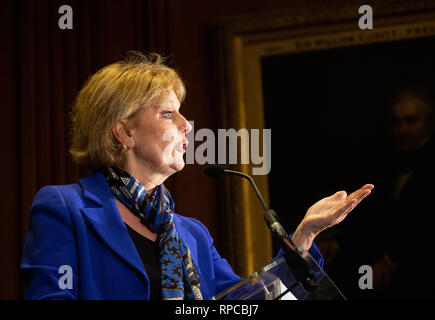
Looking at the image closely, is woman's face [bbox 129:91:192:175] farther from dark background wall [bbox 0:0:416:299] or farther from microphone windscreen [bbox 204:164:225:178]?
dark background wall [bbox 0:0:416:299]

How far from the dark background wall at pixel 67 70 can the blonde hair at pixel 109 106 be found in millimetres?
1361

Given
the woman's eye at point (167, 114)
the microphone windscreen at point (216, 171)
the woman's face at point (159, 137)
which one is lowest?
the microphone windscreen at point (216, 171)

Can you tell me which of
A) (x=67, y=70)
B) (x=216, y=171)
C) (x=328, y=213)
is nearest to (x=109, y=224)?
(x=216, y=171)

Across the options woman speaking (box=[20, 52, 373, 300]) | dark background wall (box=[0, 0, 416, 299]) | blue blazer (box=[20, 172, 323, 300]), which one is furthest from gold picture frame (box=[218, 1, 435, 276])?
blue blazer (box=[20, 172, 323, 300])

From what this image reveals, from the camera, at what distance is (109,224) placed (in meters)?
1.76

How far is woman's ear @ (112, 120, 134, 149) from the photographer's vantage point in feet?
6.72

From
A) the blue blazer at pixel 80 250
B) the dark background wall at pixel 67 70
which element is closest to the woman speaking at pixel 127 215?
the blue blazer at pixel 80 250

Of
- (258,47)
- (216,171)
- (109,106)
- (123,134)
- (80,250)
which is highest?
(258,47)

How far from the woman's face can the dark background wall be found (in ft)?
4.51

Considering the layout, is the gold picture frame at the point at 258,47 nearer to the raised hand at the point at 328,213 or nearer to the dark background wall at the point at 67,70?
the dark background wall at the point at 67,70

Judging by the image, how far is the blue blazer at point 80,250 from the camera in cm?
158

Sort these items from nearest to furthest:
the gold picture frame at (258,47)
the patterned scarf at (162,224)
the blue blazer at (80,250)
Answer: the blue blazer at (80,250)
the patterned scarf at (162,224)
the gold picture frame at (258,47)

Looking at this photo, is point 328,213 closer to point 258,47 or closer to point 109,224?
point 109,224

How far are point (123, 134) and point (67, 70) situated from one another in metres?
1.63
